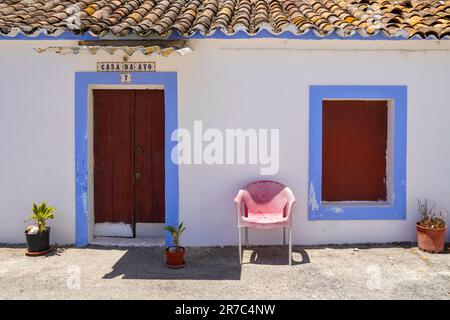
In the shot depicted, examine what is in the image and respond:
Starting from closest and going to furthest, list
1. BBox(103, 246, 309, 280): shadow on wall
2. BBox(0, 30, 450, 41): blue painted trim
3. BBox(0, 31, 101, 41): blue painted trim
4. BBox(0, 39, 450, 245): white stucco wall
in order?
1. BBox(103, 246, 309, 280): shadow on wall
2. BBox(0, 30, 450, 41): blue painted trim
3. BBox(0, 31, 101, 41): blue painted trim
4. BBox(0, 39, 450, 245): white stucco wall

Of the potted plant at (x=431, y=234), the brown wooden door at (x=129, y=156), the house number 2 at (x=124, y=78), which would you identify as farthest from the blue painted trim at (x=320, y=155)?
the house number 2 at (x=124, y=78)

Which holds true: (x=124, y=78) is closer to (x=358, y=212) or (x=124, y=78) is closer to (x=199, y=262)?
(x=199, y=262)

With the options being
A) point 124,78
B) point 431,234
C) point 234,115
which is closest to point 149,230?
point 234,115

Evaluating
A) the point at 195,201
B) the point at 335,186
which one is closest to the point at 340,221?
the point at 335,186

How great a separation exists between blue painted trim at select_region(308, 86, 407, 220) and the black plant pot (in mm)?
3983

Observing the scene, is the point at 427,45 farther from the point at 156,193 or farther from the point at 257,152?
the point at 156,193

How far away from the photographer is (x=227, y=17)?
7879mm

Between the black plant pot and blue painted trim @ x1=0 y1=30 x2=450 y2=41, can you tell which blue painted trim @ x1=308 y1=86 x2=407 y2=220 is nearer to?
blue painted trim @ x1=0 y1=30 x2=450 y2=41

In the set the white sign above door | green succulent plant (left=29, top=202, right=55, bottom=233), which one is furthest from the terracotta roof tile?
green succulent plant (left=29, top=202, right=55, bottom=233)

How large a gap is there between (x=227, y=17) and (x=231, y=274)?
13.2 ft

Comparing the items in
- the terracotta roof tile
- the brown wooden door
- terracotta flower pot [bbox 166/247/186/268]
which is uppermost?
the terracotta roof tile

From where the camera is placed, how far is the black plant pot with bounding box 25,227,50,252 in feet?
23.5

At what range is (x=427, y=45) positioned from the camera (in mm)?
7594

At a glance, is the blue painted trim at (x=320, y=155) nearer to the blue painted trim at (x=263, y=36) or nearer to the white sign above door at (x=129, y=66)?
the blue painted trim at (x=263, y=36)
